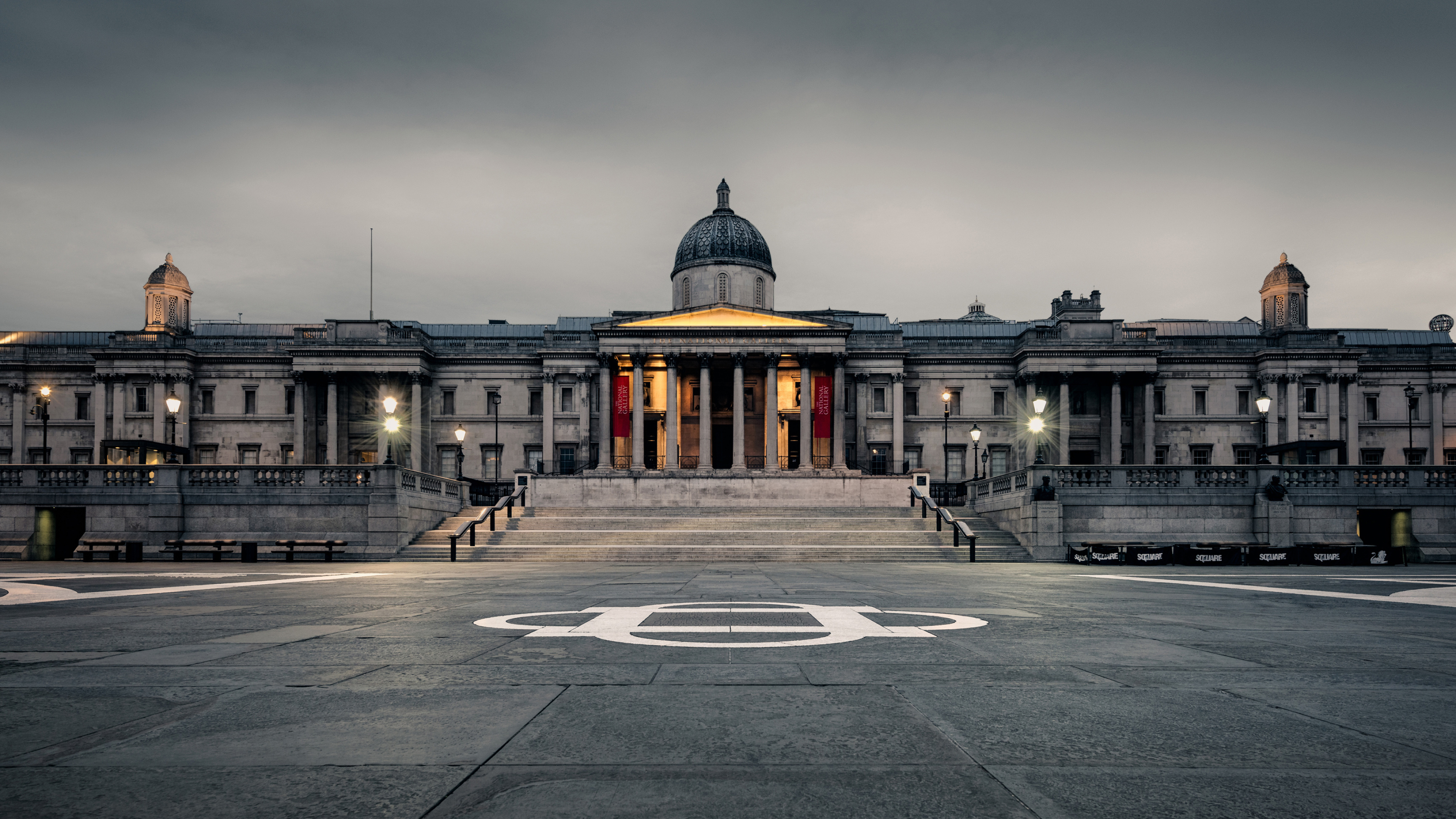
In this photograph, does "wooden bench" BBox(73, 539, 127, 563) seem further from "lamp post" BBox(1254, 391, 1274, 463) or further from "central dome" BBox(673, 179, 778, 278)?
"central dome" BBox(673, 179, 778, 278)

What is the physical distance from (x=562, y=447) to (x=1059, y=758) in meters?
66.9

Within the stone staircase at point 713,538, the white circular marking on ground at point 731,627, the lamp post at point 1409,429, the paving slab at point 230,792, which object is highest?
the lamp post at point 1409,429

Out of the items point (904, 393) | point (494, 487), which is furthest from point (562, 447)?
point (904, 393)

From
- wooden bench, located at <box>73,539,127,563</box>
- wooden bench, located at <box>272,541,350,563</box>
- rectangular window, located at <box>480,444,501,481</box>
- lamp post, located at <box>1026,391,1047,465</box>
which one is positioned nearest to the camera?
wooden bench, located at <box>272,541,350,563</box>

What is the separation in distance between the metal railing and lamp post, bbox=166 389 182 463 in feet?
100

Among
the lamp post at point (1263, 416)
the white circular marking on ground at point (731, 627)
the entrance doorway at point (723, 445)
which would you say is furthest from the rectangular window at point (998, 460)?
the white circular marking on ground at point (731, 627)

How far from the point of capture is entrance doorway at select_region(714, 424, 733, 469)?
70500mm

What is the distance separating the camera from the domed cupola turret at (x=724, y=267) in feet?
230

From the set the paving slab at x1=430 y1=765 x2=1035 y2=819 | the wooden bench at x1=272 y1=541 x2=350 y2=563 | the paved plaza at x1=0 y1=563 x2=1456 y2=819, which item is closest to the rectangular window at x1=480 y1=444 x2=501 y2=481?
the wooden bench at x1=272 y1=541 x2=350 y2=563

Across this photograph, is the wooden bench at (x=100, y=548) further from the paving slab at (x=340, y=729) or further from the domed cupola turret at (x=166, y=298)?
the domed cupola turret at (x=166, y=298)

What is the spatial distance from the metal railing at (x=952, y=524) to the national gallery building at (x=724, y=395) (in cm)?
2151

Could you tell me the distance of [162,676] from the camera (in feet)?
19.4

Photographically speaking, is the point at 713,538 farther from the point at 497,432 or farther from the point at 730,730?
the point at 497,432

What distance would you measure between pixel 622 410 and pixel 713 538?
28952 millimetres
